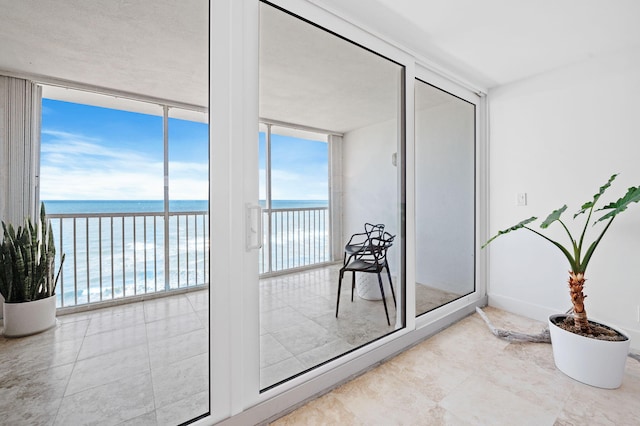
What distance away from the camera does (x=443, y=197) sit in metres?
2.79

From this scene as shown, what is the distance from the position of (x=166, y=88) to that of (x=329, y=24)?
3.34 ft

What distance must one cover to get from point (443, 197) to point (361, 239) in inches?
46.5

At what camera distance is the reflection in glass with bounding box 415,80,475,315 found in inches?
98.5

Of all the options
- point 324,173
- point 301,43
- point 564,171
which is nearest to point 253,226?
point 324,173

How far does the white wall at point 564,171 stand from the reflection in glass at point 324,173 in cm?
141

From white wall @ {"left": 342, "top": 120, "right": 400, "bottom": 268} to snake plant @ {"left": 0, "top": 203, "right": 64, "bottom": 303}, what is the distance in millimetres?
1549

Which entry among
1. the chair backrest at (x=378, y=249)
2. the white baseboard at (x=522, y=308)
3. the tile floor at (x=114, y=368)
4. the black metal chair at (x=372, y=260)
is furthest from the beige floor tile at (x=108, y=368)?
the white baseboard at (x=522, y=308)

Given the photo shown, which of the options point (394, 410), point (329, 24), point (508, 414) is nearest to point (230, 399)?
point (394, 410)

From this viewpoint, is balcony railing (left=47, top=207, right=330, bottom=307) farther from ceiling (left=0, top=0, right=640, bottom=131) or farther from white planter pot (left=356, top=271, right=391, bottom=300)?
white planter pot (left=356, top=271, right=391, bottom=300)

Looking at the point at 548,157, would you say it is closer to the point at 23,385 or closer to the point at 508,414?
the point at 508,414

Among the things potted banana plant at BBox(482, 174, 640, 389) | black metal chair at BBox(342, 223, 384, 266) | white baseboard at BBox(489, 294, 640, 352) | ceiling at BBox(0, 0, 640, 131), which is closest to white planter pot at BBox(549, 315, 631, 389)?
potted banana plant at BBox(482, 174, 640, 389)

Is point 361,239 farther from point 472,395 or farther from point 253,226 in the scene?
point 472,395

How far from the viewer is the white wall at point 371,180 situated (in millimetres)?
2033

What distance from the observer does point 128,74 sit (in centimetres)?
143
